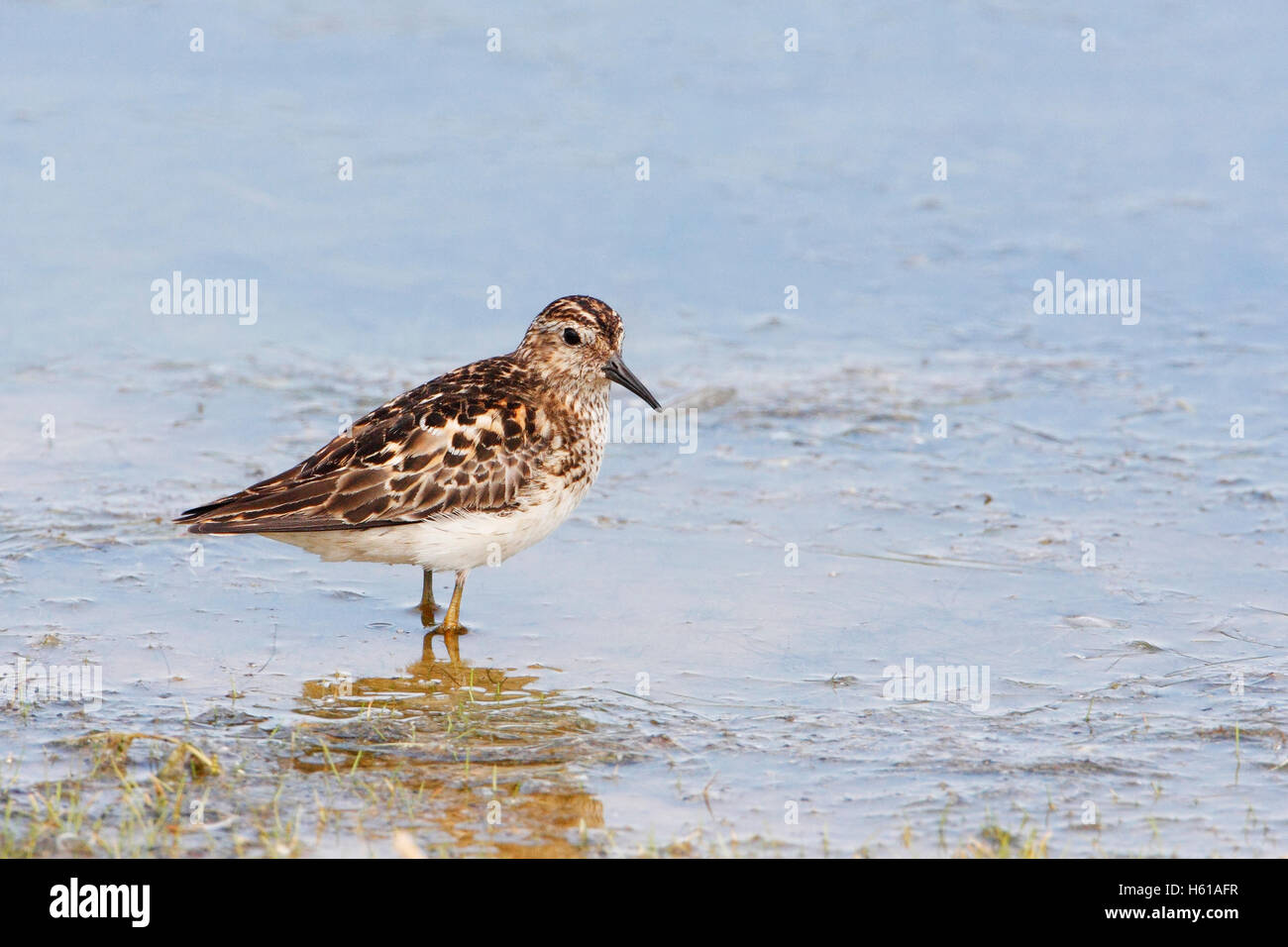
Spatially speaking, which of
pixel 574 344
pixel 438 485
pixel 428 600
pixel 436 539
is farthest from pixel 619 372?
pixel 428 600

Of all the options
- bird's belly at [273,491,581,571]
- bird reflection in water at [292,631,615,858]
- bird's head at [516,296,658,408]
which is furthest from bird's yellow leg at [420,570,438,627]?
bird's head at [516,296,658,408]

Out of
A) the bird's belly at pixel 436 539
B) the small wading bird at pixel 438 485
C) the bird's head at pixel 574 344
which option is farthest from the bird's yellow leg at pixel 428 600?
the bird's head at pixel 574 344

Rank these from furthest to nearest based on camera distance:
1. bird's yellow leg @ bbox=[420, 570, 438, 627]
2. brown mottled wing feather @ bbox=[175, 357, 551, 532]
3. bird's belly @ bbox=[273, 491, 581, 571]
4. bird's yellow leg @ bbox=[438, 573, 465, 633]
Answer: bird's yellow leg @ bbox=[420, 570, 438, 627]
bird's yellow leg @ bbox=[438, 573, 465, 633]
bird's belly @ bbox=[273, 491, 581, 571]
brown mottled wing feather @ bbox=[175, 357, 551, 532]

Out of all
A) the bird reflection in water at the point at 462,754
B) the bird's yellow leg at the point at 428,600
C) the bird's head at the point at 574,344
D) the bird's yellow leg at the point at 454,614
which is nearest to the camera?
the bird reflection in water at the point at 462,754

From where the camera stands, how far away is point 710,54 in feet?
60.2

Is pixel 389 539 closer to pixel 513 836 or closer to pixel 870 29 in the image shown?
pixel 513 836

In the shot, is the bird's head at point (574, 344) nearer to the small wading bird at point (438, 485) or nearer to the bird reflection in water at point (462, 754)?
the small wading bird at point (438, 485)

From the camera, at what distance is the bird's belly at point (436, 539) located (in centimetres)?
825

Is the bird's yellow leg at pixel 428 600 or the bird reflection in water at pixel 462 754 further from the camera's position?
the bird's yellow leg at pixel 428 600

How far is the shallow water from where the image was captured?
6.67 metres

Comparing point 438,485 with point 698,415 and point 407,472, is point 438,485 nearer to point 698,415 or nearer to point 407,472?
point 407,472

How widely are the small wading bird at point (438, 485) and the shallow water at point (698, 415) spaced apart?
1.69ft

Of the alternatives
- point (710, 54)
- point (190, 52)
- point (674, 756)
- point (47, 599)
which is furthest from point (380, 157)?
point (674, 756)

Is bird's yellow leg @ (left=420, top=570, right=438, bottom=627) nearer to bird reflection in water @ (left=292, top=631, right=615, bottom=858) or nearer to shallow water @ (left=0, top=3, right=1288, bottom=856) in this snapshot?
shallow water @ (left=0, top=3, right=1288, bottom=856)
